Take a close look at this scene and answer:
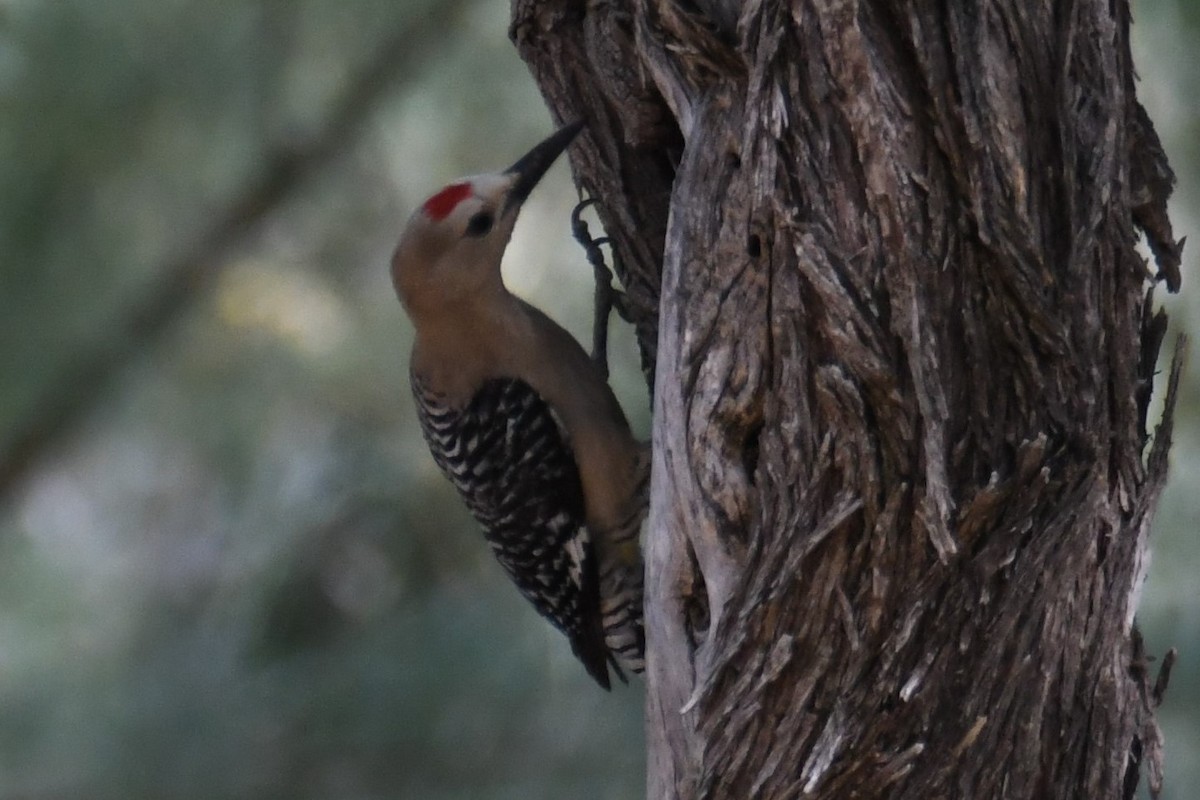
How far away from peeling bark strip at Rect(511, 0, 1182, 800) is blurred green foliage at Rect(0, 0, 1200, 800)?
2022 millimetres

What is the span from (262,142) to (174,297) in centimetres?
62

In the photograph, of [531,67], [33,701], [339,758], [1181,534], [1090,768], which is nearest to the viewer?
[1090,768]

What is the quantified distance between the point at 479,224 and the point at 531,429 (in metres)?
0.54

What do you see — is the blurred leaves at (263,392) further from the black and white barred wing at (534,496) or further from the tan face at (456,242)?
the tan face at (456,242)

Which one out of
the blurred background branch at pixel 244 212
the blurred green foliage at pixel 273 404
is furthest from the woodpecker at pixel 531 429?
the blurred background branch at pixel 244 212

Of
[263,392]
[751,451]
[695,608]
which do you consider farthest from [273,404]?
[751,451]

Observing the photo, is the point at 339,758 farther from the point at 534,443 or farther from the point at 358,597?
the point at 534,443

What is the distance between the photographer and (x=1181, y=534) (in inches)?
176

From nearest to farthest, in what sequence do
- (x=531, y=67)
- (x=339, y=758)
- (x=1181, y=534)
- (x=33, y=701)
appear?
(x=531, y=67) → (x=1181, y=534) → (x=339, y=758) → (x=33, y=701)

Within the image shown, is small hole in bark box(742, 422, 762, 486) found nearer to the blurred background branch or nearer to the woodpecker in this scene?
the woodpecker

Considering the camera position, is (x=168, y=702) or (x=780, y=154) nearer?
(x=780, y=154)

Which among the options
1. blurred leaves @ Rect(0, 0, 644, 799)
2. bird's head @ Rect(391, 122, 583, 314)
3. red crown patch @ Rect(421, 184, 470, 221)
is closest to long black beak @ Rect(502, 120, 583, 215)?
bird's head @ Rect(391, 122, 583, 314)

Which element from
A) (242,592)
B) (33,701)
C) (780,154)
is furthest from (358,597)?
(780,154)

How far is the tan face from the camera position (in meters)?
3.83
